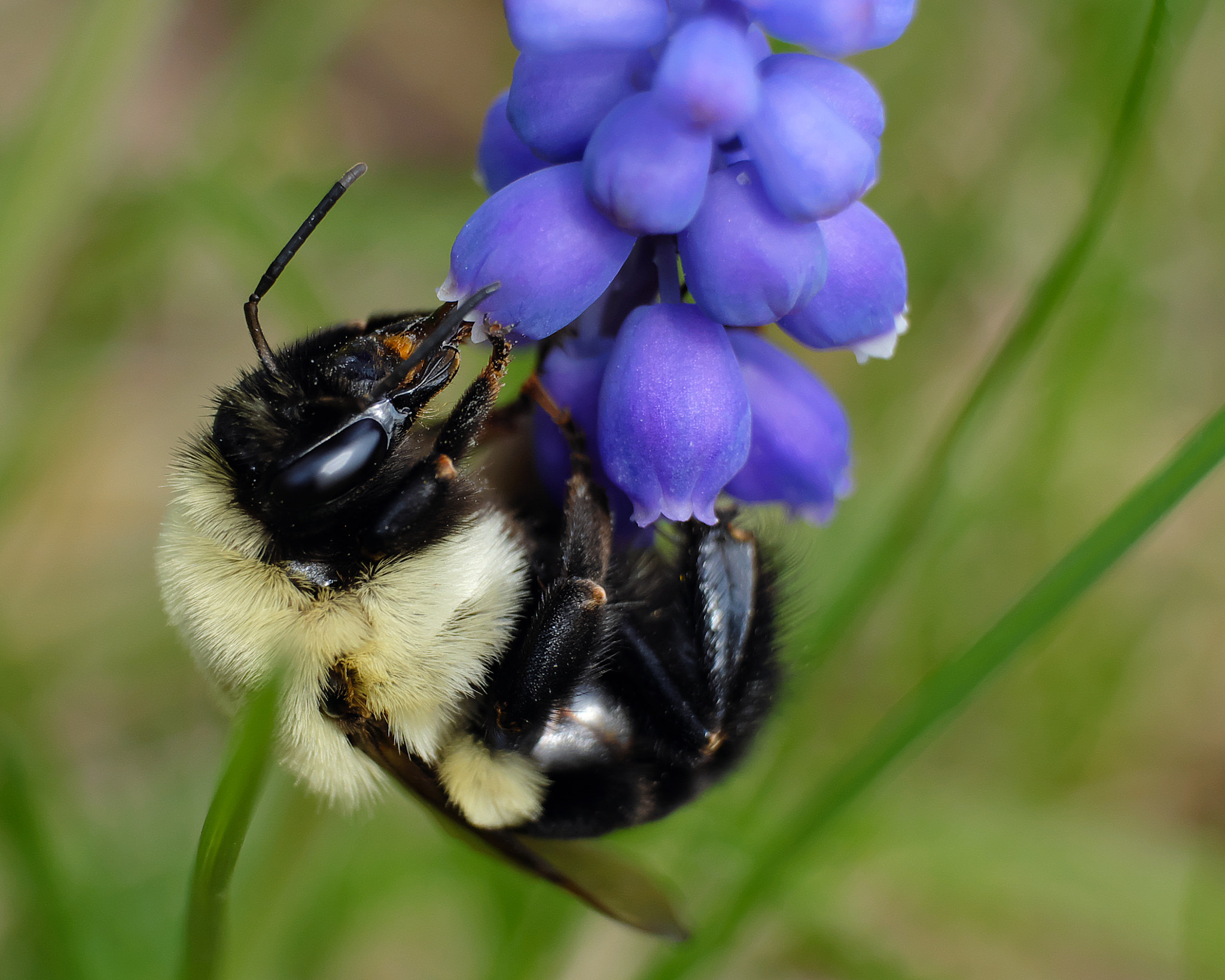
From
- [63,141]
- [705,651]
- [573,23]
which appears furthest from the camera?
[63,141]

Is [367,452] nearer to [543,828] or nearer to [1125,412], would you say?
[543,828]

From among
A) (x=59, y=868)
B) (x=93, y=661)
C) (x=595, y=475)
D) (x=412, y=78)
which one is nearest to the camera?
(x=595, y=475)

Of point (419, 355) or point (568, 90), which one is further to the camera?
point (419, 355)

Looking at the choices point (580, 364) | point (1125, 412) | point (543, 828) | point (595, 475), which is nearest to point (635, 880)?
point (543, 828)

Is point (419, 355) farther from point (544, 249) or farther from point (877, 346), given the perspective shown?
point (877, 346)

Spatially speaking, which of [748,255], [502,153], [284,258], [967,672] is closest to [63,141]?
[284,258]

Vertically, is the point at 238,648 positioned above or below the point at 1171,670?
above

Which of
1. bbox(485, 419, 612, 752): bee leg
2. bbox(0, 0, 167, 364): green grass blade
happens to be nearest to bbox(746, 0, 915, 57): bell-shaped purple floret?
bbox(485, 419, 612, 752): bee leg
